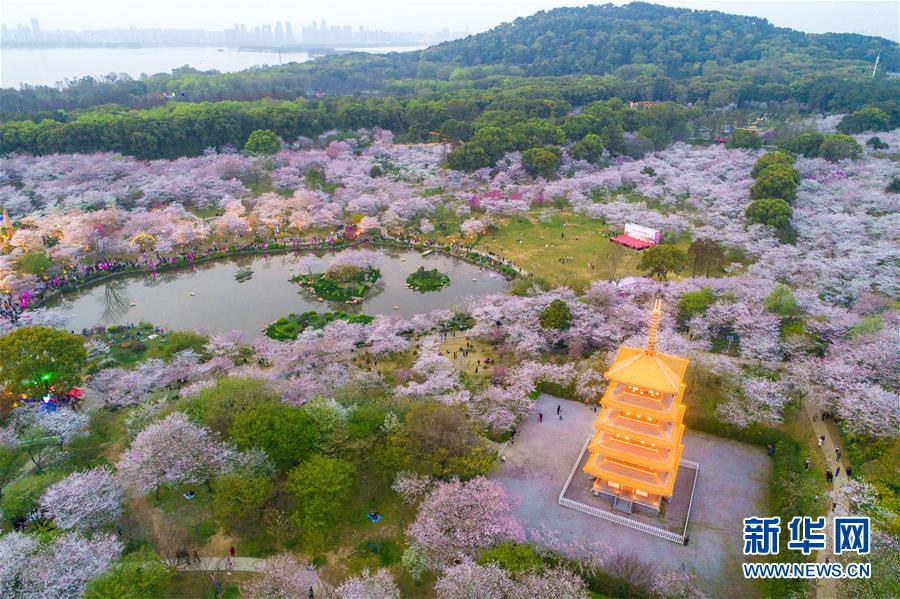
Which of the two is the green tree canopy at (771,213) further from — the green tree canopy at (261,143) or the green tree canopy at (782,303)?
the green tree canopy at (261,143)

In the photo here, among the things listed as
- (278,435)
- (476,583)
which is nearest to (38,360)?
(278,435)

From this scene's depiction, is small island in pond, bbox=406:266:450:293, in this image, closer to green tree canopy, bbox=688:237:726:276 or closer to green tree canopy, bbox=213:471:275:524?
green tree canopy, bbox=688:237:726:276

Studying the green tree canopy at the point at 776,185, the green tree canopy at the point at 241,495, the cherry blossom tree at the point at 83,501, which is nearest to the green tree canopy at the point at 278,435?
the green tree canopy at the point at 241,495

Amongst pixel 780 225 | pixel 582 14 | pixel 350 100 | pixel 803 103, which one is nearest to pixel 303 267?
pixel 780 225

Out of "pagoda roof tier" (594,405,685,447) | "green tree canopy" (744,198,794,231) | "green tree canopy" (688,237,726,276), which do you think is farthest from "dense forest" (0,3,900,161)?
"pagoda roof tier" (594,405,685,447)

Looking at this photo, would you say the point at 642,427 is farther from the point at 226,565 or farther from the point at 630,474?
the point at 226,565

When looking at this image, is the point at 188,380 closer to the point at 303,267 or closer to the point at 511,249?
the point at 303,267
